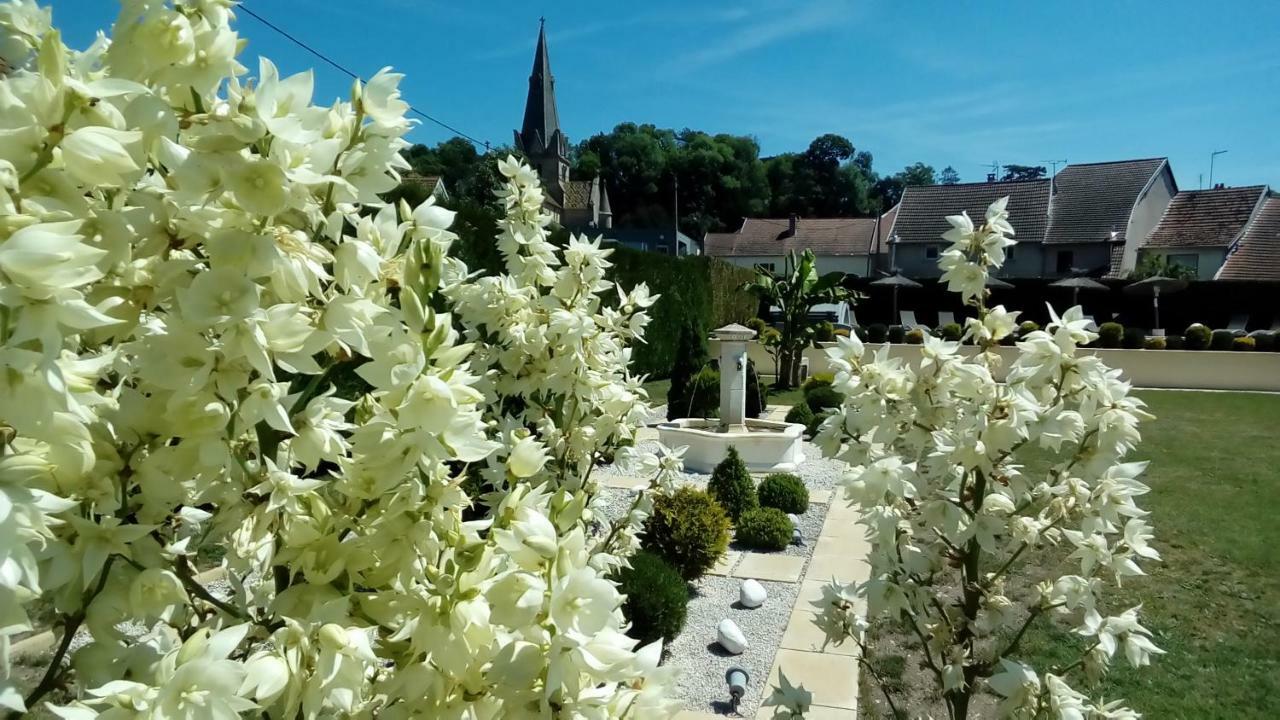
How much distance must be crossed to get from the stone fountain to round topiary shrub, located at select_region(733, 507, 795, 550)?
7.70 feet

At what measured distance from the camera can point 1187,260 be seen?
116 feet

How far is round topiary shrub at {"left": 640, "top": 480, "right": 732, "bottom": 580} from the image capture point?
18.6 feet

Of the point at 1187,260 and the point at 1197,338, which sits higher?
the point at 1187,260

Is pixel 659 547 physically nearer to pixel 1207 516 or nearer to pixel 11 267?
pixel 11 267

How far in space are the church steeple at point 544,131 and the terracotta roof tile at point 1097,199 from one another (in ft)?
113

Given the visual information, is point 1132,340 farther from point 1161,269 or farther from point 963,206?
point 963,206

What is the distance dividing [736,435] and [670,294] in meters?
9.56

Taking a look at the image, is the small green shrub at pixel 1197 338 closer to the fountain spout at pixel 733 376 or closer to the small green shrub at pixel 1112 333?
the small green shrub at pixel 1112 333

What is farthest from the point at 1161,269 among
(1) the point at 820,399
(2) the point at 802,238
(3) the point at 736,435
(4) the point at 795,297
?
(3) the point at 736,435

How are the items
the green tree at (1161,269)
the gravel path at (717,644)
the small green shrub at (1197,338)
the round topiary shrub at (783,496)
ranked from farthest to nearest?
the green tree at (1161,269) < the small green shrub at (1197,338) < the round topiary shrub at (783,496) < the gravel path at (717,644)

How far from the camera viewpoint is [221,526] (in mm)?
1021

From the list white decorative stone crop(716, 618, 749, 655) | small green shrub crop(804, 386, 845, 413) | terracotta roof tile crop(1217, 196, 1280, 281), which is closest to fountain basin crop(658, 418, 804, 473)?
small green shrub crop(804, 386, 845, 413)

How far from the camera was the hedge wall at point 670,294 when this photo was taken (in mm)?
16578

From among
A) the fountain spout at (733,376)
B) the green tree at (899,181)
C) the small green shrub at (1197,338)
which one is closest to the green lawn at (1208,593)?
the fountain spout at (733,376)
